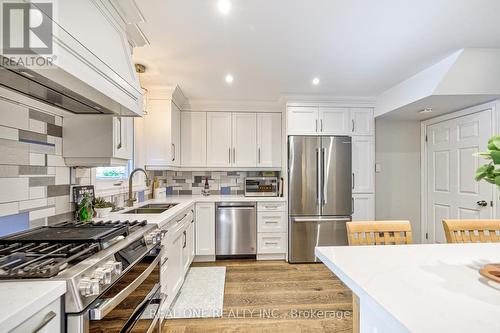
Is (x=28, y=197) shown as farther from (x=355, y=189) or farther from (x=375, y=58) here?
(x=355, y=189)

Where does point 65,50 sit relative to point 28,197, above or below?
above

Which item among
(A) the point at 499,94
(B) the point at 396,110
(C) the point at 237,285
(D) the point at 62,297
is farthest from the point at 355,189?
(D) the point at 62,297

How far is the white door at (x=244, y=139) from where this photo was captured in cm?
382

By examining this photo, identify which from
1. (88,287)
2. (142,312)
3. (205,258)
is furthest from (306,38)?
(205,258)

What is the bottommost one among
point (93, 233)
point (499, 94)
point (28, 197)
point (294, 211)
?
point (294, 211)

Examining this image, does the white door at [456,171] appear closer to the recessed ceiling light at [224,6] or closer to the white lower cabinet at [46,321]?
the recessed ceiling light at [224,6]

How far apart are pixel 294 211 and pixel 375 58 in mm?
2076

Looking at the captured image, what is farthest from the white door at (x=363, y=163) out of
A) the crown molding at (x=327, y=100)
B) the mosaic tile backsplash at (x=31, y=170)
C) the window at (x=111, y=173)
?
the mosaic tile backsplash at (x=31, y=170)

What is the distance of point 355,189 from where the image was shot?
141 inches

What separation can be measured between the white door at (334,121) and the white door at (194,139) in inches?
69.9

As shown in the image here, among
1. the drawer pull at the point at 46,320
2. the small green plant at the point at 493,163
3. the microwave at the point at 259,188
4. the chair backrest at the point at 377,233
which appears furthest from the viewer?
the microwave at the point at 259,188

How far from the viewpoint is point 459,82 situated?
2428mm

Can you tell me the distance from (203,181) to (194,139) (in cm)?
→ 72

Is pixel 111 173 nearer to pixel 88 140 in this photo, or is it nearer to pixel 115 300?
pixel 88 140
